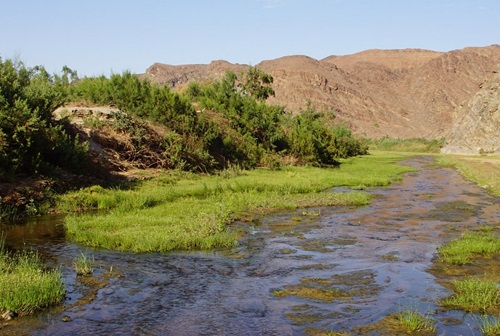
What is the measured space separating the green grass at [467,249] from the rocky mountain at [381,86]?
365 feet

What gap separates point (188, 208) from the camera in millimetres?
17719

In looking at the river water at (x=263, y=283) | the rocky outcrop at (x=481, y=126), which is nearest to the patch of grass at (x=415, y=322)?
the river water at (x=263, y=283)

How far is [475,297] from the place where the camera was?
8.98 m

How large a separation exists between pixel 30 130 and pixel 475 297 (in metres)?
15.9

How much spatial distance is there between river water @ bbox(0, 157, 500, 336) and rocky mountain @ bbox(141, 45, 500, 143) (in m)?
110

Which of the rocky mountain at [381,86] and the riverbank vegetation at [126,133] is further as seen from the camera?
the rocky mountain at [381,86]

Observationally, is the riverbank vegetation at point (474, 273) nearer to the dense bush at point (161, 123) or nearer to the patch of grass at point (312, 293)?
the patch of grass at point (312, 293)

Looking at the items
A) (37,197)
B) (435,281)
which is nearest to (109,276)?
(435,281)

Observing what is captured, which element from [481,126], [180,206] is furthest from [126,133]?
[481,126]

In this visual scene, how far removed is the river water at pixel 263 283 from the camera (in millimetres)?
8023

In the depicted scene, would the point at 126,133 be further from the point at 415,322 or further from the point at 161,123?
the point at 415,322

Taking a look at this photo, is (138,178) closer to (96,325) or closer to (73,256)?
(73,256)

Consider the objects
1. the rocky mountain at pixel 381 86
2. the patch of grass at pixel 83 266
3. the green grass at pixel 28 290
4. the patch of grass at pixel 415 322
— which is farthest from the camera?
the rocky mountain at pixel 381 86

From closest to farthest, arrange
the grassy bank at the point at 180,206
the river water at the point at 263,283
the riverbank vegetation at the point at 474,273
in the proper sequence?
the river water at the point at 263,283 < the riverbank vegetation at the point at 474,273 < the grassy bank at the point at 180,206
